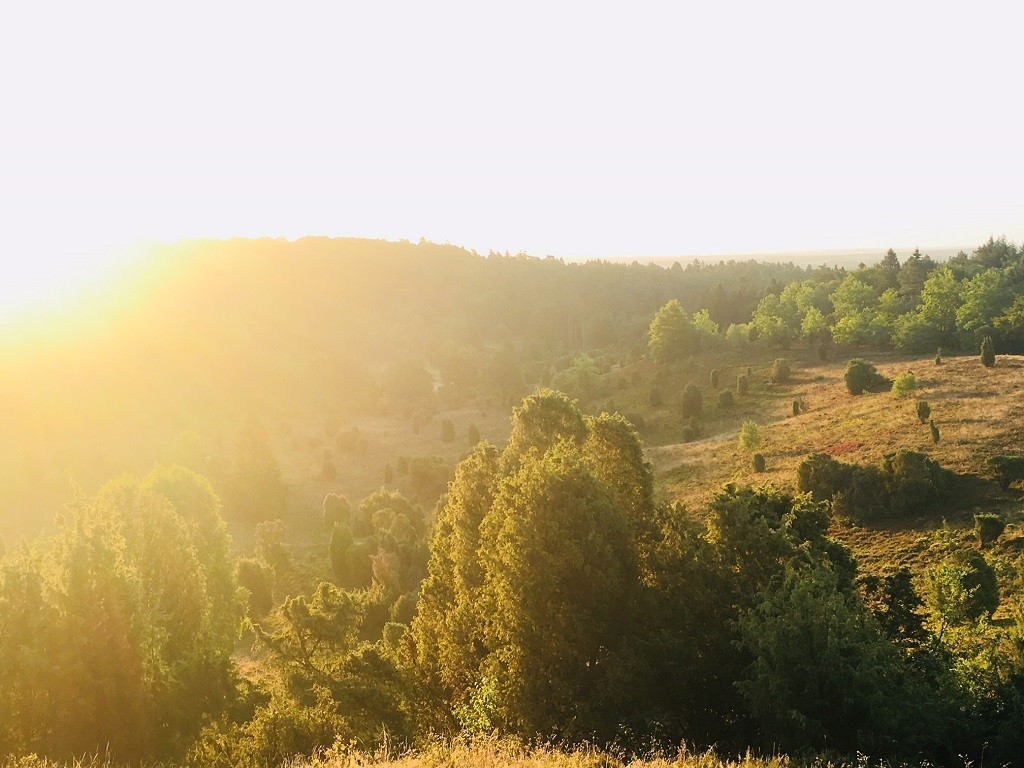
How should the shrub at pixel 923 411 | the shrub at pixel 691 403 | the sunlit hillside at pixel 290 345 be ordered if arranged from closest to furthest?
1. the shrub at pixel 923 411
2. the shrub at pixel 691 403
3. the sunlit hillside at pixel 290 345

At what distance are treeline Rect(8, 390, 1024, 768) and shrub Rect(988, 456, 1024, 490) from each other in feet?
43.9

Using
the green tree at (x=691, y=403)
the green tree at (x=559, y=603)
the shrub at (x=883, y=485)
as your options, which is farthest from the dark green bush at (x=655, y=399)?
the green tree at (x=559, y=603)

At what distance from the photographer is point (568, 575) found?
46.4ft

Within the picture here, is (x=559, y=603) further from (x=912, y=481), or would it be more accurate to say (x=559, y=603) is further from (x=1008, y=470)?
(x=1008, y=470)

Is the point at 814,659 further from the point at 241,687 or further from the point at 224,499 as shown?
the point at 224,499

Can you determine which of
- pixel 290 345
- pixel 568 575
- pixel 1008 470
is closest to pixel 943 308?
pixel 1008 470

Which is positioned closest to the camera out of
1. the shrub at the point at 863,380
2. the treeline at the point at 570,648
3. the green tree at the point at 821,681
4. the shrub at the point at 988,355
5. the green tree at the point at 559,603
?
the green tree at the point at 821,681

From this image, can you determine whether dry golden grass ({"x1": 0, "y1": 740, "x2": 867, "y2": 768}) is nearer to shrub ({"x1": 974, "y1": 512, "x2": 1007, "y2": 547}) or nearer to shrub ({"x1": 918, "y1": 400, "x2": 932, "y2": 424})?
shrub ({"x1": 974, "y1": 512, "x2": 1007, "y2": 547})

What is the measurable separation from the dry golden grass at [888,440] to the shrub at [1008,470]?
49 centimetres

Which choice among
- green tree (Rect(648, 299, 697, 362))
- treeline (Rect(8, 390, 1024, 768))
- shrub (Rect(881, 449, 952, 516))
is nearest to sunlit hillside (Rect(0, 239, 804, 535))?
treeline (Rect(8, 390, 1024, 768))

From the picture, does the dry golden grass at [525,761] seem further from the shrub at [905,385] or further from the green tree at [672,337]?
the green tree at [672,337]

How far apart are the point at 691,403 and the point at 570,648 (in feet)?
166

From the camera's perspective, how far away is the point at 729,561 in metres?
15.9

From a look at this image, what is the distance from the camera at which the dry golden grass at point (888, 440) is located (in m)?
28.9
